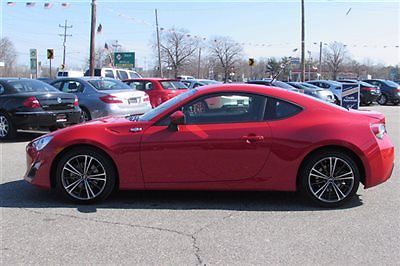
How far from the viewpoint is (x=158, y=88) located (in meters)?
16.2

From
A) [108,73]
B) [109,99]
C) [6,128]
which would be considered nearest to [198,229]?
[6,128]

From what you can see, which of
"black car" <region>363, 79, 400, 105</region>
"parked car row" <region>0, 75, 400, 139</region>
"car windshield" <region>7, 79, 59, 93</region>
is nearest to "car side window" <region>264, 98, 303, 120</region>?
"parked car row" <region>0, 75, 400, 139</region>

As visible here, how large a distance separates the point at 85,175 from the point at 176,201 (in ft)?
3.58

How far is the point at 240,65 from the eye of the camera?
88.8 meters

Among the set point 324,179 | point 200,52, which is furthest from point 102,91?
point 200,52

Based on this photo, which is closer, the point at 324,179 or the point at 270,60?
the point at 324,179

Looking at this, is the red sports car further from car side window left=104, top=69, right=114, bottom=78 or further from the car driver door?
car side window left=104, top=69, right=114, bottom=78

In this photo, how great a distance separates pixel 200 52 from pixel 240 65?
892cm

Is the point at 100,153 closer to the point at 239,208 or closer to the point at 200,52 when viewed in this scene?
the point at 239,208

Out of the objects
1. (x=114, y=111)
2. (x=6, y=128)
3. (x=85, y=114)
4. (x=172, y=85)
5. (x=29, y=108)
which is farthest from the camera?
(x=172, y=85)

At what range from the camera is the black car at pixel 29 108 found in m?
10.1

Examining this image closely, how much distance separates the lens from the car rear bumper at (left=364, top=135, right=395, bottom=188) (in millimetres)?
5031

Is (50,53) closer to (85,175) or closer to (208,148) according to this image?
(85,175)

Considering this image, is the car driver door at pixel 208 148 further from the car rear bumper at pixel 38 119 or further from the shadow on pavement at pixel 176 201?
the car rear bumper at pixel 38 119
